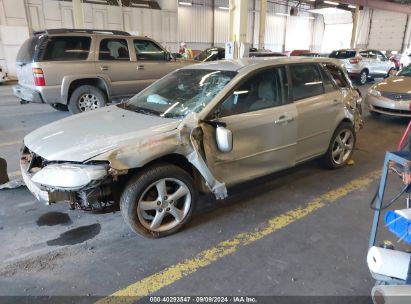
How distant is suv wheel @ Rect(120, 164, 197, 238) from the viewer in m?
2.82

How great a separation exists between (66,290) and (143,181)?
99cm

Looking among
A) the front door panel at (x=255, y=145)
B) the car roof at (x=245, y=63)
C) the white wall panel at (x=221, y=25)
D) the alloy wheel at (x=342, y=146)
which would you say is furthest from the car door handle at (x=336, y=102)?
the white wall panel at (x=221, y=25)

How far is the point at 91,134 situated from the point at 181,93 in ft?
3.59

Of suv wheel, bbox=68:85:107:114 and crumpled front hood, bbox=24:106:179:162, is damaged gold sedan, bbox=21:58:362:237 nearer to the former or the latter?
crumpled front hood, bbox=24:106:179:162

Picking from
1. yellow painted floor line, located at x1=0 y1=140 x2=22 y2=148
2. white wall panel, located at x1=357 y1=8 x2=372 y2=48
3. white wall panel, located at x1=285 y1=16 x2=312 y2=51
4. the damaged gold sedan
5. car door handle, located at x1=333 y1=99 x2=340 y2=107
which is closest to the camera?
the damaged gold sedan

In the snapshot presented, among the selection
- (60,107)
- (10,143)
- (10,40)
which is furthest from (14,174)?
(10,40)

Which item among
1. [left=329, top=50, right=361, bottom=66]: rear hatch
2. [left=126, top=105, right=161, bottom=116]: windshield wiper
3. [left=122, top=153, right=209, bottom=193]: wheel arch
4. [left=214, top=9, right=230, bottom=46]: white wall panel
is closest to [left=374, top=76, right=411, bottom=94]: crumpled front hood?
[left=122, top=153, right=209, bottom=193]: wheel arch

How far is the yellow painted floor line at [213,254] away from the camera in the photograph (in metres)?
2.39

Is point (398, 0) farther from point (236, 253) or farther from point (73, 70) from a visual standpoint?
Answer: point (236, 253)

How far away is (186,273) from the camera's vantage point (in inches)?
102

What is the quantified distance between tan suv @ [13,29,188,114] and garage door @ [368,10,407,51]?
26226 millimetres

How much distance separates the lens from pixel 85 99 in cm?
754

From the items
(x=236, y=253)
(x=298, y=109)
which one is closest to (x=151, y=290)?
(x=236, y=253)

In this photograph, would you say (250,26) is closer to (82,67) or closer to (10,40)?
(10,40)
